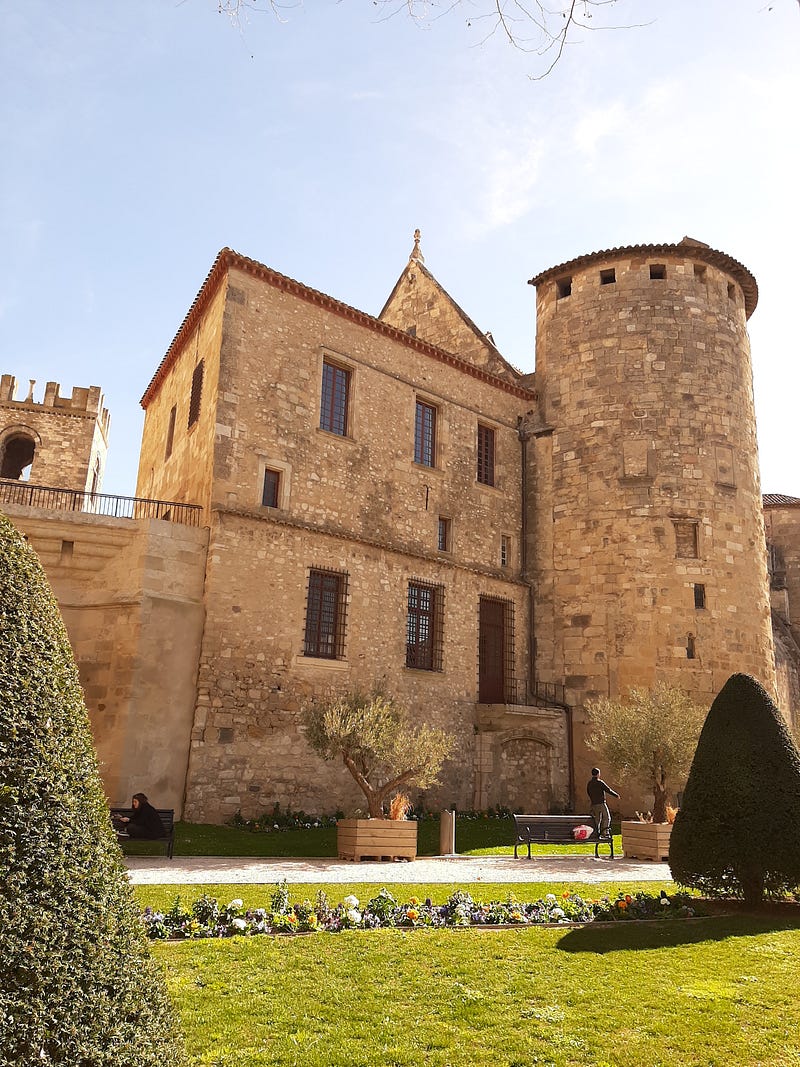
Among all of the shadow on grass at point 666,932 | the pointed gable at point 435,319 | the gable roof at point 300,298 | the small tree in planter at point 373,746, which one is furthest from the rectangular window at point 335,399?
the shadow on grass at point 666,932

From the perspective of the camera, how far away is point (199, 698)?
16.8 meters

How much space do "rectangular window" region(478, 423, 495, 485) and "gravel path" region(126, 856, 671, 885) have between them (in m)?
12.3

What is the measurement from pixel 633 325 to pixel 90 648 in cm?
1710

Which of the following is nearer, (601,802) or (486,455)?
(601,802)

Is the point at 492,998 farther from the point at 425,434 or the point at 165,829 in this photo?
the point at 425,434

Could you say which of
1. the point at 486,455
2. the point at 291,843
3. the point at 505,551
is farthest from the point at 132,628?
the point at 486,455

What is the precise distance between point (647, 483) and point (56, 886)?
21999 millimetres

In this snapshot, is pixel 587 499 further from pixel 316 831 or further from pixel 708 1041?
pixel 708 1041

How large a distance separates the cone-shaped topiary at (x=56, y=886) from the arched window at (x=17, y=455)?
38103mm

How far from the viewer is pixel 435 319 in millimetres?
27734

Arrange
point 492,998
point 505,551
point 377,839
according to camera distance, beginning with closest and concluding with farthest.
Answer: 1. point 492,998
2. point 377,839
3. point 505,551

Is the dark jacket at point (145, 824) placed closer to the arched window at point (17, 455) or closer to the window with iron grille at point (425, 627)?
the window with iron grille at point (425, 627)

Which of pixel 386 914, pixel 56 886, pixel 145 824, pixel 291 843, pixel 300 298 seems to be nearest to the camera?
pixel 56 886

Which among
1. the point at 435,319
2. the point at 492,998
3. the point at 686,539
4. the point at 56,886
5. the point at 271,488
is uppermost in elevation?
the point at 435,319
